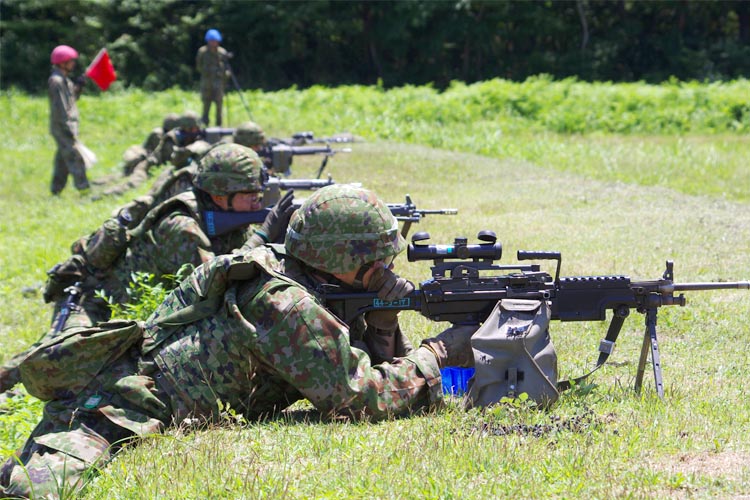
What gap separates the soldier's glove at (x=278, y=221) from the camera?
310 inches

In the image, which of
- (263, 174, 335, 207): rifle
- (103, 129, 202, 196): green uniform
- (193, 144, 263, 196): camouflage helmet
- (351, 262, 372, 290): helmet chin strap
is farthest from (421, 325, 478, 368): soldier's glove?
(103, 129, 202, 196): green uniform

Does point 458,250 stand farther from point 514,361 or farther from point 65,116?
point 65,116

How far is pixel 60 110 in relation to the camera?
1894cm

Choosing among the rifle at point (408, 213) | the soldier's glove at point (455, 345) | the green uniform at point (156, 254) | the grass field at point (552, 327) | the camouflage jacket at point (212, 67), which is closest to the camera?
the grass field at point (552, 327)

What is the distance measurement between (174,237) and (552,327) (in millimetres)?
3169

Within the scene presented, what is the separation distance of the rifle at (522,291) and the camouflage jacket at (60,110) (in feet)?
49.2

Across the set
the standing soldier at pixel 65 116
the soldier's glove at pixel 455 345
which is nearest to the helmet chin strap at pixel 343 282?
the soldier's glove at pixel 455 345

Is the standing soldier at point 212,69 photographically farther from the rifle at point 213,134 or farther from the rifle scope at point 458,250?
the rifle scope at point 458,250

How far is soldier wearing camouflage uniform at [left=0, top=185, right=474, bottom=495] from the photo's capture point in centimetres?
482

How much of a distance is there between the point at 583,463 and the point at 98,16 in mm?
41009

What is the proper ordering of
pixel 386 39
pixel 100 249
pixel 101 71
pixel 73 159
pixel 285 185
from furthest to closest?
pixel 386 39
pixel 101 71
pixel 73 159
pixel 285 185
pixel 100 249

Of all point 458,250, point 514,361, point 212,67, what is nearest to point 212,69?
point 212,67

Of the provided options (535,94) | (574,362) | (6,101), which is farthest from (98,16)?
(574,362)

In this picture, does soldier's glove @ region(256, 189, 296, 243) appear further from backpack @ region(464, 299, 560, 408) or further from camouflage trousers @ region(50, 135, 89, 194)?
camouflage trousers @ region(50, 135, 89, 194)
